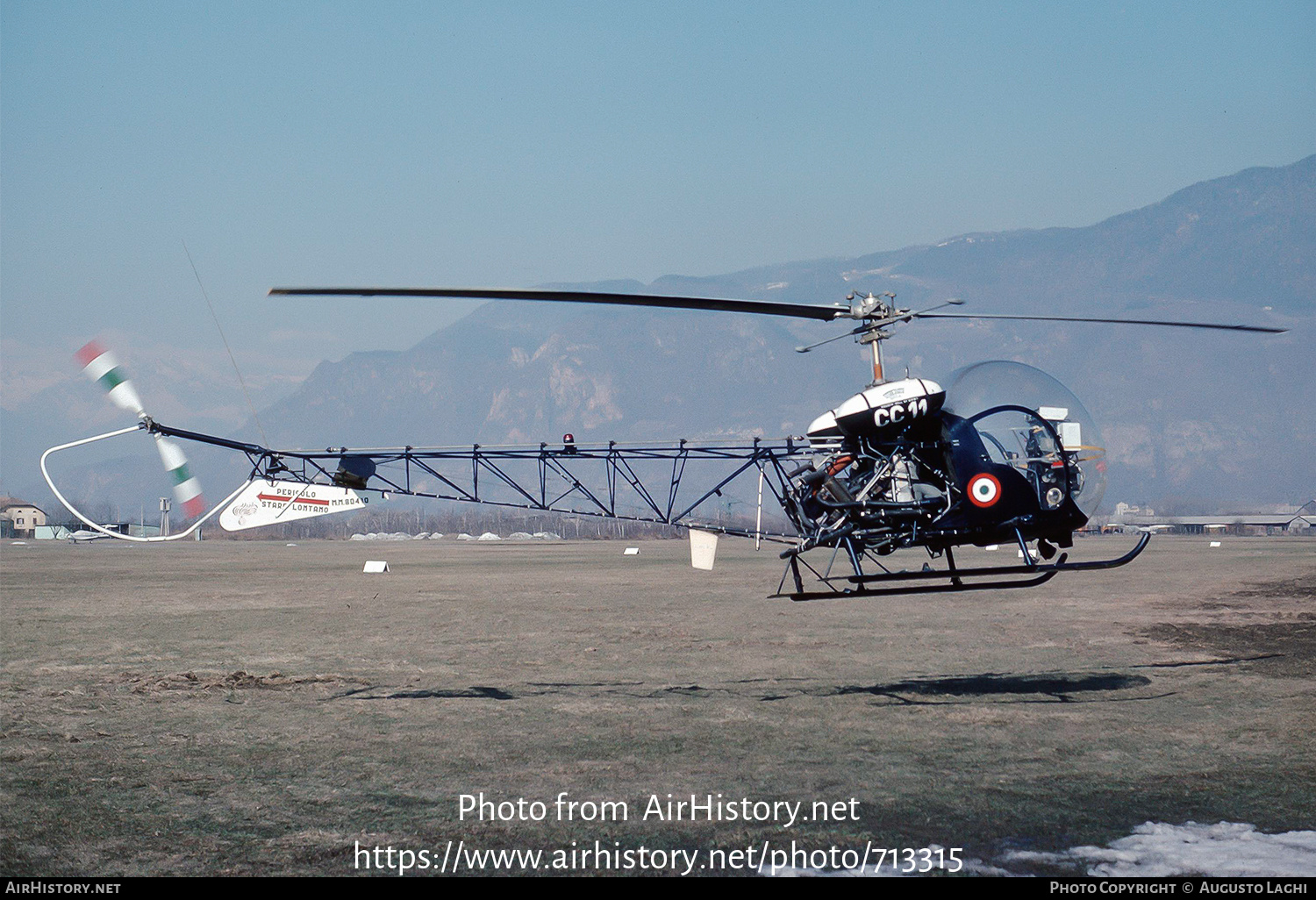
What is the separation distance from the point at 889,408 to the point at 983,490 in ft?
5.53

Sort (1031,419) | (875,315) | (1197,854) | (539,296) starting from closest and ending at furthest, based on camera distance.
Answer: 1. (1197,854)
2. (539,296)
3. (875,315)
4. (1031,419)

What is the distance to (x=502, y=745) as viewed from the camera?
40.7 feet

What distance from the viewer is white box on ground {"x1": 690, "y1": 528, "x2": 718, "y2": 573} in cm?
1919

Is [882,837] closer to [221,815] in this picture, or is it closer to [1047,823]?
[1047,823]

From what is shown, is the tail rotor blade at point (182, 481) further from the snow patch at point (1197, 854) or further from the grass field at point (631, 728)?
the snow patch at point (1197, 854)

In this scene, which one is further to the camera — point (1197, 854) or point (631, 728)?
point (631, 728)

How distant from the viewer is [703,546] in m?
19.9

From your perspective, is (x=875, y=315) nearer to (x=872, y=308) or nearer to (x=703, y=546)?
(x=872, y=308)

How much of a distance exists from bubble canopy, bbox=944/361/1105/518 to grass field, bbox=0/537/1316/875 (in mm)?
3385

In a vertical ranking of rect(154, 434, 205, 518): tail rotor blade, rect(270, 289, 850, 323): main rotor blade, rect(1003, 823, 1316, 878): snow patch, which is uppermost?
rect(270, 289, 850, 323): main rotor blade

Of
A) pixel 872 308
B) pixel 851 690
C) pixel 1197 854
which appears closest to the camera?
pixel 1197 854

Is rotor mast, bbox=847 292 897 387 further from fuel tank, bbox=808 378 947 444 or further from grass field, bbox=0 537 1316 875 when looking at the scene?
grass field, bbox=0 537 1316 875

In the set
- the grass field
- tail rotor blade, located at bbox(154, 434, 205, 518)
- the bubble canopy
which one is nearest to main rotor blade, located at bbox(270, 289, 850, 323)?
the bubble canopy

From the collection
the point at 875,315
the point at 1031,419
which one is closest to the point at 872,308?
the point at 875,315
